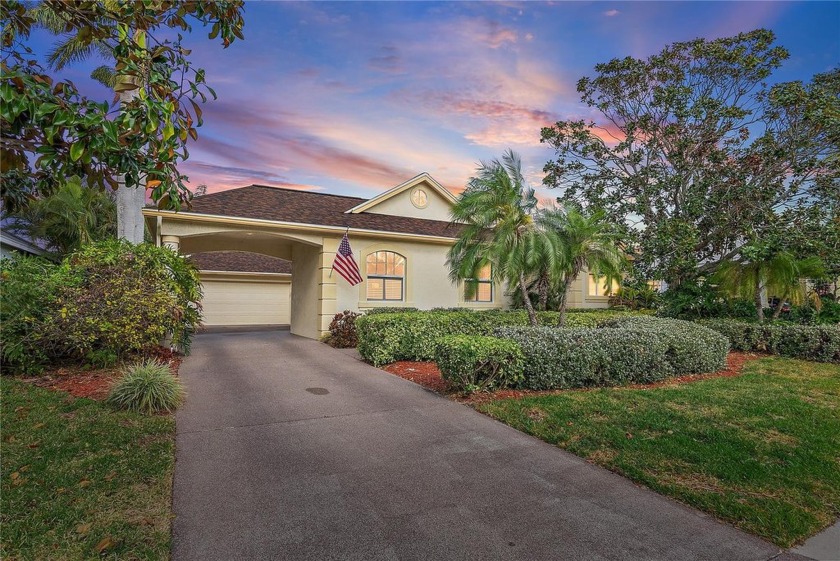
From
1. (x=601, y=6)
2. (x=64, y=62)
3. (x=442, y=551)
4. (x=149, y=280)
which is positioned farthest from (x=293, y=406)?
(x=64, y=62)

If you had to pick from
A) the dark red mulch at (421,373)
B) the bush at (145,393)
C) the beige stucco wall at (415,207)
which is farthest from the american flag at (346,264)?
the bush at (145,393)

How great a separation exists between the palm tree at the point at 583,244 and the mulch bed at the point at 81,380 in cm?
986

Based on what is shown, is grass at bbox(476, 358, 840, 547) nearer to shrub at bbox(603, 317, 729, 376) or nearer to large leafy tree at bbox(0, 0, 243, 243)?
shrub at bbox(603, 317, 729, 376)

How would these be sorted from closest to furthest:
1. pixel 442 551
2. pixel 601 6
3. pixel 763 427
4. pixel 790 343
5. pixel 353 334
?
1. pixel 442 551
2. pixel 763 427
3. pixel 601 6
4. pixel 790 343
5. pixel 353 334

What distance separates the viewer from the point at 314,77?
1052cm

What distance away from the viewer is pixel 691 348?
32.0 ft

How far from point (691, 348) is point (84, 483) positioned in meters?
10.6

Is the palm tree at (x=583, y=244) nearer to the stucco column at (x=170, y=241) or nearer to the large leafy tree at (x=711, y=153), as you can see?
the large leafy tree at (x=711, y=153)

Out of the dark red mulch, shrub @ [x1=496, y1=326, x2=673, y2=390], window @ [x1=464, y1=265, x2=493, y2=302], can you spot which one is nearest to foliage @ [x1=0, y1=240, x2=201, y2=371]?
the dark red mulch

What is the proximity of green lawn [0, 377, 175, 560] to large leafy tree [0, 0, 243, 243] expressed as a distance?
2.38m

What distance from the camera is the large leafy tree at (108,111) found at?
2.53 m

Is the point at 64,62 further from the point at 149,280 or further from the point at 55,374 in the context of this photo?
the point at 55,374

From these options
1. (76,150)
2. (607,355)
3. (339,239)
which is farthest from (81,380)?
(607,355)

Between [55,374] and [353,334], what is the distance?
7.33 meters
